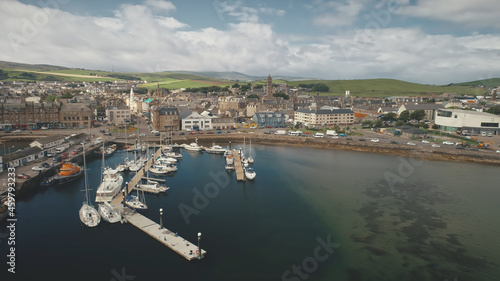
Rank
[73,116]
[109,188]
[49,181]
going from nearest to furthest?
1. [109,188]
2. [49,181]
3. [73,116]

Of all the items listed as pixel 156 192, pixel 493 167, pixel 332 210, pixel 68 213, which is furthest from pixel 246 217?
pixel 493 167

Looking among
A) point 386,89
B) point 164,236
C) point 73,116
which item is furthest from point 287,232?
point 386,89

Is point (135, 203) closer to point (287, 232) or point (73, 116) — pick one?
point (287, 232)

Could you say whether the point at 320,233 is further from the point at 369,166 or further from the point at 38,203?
the point at 38,203

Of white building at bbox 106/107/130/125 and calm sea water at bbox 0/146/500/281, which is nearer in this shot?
calm sea water at bbox 0/146/500/281

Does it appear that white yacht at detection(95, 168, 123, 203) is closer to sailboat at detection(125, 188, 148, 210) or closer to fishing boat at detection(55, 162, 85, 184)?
sailboat at detection(125, 188, 148, 210)

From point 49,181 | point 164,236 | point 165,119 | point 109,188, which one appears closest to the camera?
point 164,236

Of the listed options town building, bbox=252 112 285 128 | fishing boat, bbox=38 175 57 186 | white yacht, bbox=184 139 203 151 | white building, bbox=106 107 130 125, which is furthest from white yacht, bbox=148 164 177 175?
white building, bbox=106 107 130 125
